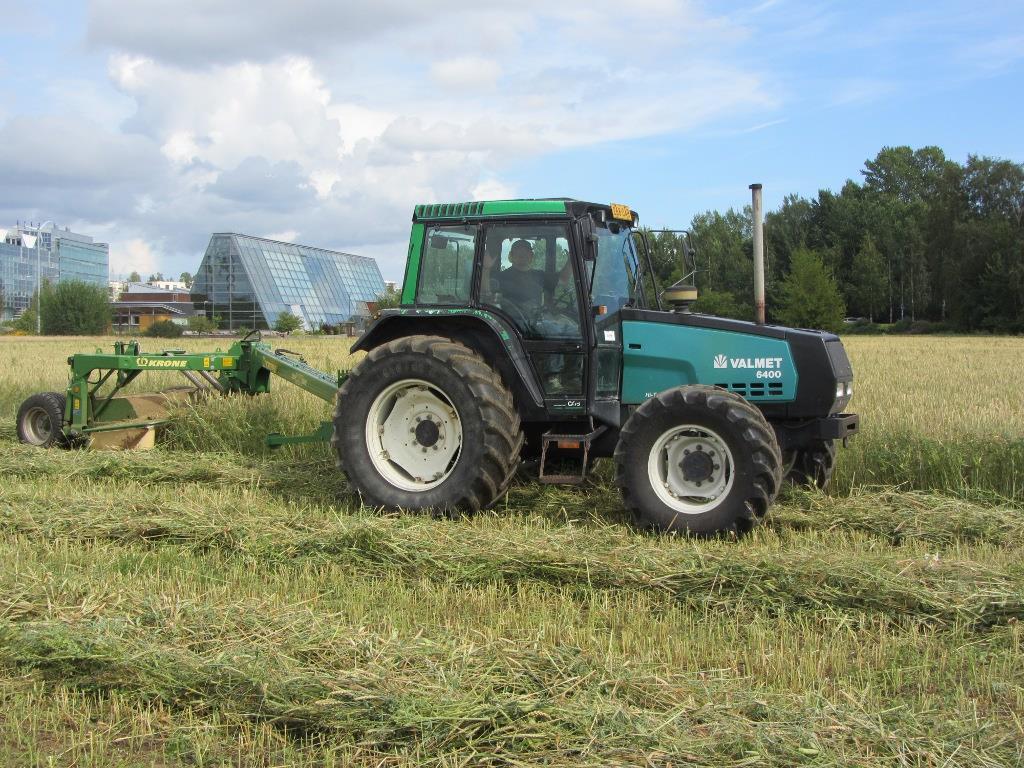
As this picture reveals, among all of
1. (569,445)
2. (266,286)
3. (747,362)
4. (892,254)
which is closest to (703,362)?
(747,362)

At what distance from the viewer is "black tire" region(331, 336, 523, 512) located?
21.1ft

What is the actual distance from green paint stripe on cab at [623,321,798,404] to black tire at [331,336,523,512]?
0.92 meters

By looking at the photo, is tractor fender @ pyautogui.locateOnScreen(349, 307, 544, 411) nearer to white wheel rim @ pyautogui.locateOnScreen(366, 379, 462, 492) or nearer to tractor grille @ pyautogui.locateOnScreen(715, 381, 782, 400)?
white wheel rim @ pyautogui.locateOnScreen(366, 379, 462, 492)

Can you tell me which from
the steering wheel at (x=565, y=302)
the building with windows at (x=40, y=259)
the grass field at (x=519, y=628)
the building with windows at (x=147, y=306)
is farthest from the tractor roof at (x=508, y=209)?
the building with windows at (x=40, y=259)

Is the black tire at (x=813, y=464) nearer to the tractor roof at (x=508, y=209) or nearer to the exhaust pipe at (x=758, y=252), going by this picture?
the exhaust pipe at (x=758, y=252)

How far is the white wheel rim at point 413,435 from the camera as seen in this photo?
6828 mm

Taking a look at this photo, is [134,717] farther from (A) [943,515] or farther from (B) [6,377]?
(B) [6,377]

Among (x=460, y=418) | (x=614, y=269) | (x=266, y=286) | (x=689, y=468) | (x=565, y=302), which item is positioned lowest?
(x=689, y=468)

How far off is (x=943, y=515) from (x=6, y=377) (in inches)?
558

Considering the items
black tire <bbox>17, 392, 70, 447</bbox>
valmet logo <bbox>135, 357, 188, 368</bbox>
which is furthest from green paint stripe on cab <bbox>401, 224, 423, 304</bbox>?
black tire <bbox>17, 392, 70, 447</bbox>

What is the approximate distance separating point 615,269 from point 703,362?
94cm

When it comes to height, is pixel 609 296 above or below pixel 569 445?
above

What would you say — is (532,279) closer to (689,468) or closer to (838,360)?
(689,468)

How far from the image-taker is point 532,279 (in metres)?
6.68
